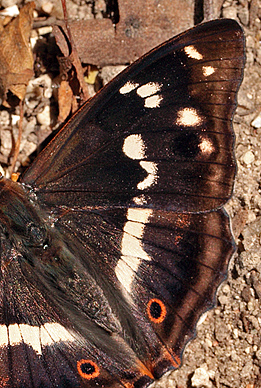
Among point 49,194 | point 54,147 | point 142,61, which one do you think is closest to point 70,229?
point 49,194

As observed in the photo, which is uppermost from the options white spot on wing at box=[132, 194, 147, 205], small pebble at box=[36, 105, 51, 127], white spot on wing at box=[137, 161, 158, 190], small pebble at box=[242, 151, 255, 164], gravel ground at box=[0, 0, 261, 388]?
small pebble at box=[36, 105, 51, 127]

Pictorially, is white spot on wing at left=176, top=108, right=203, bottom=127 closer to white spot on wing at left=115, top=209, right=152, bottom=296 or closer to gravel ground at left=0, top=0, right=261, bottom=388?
white spot on wing at left=115, top=209, right=152, bottom=296

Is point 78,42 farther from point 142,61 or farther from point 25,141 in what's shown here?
point 142,61

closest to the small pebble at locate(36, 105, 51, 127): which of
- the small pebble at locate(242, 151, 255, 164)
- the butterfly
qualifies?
the butterfly

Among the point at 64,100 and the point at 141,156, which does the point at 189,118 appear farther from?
the point at 64,100

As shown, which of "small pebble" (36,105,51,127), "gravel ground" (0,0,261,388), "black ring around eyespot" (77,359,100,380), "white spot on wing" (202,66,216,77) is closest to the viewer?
"white spot on wing" (202,66,216,77)

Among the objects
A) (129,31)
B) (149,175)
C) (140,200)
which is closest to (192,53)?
(149,175)

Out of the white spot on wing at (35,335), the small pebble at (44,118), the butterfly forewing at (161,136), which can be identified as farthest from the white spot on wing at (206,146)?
the small pebble at (44,118)
